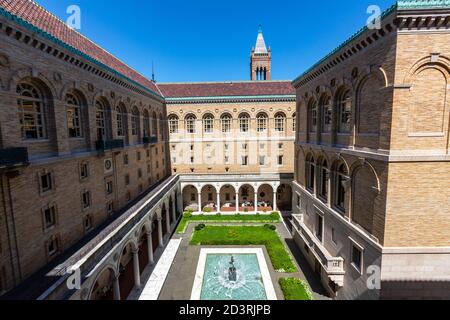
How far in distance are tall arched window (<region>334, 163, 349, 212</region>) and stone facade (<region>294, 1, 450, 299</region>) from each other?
1.26 m

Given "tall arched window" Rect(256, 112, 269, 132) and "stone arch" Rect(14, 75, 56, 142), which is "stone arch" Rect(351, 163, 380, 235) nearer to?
"stone arch" Rect(14, 75, 56, 142)

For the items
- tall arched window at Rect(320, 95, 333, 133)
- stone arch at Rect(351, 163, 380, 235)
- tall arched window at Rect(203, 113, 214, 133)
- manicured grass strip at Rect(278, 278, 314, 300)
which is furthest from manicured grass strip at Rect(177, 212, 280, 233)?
stone arch at Rect(351, 163, 380, 235)

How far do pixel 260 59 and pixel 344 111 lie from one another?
46207 millimetres

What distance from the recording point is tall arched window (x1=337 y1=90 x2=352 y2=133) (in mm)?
15961

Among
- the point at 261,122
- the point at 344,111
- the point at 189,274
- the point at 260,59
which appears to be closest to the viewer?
the point at 344,111

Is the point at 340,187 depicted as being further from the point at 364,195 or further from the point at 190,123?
the point at 190,123

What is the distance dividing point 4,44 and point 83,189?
33.5ft

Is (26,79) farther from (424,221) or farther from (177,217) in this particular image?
(177,217)

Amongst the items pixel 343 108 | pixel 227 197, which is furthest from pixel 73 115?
pixel 227 197

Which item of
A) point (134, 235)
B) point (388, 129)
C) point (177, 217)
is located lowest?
point (177, 217)

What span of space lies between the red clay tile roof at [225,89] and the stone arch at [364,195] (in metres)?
27.2

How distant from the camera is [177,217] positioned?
3556 centimetres

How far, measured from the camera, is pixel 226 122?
39312 mm
